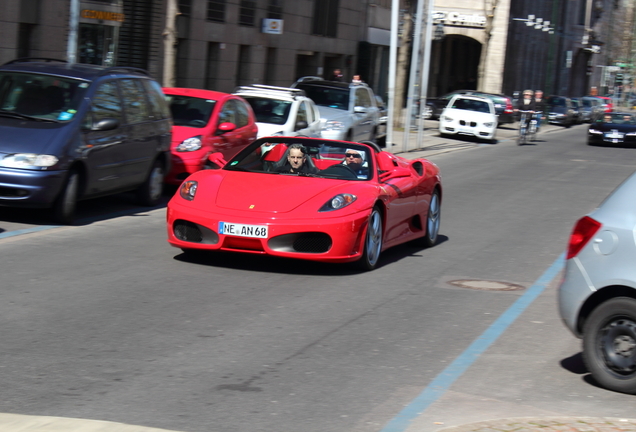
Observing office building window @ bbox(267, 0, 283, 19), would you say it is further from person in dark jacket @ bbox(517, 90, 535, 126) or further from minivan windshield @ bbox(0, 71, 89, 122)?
minivan windshield @ bbox(0, 71, 89, 122)

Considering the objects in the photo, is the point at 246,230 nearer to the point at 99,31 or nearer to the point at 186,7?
the point at 99,31

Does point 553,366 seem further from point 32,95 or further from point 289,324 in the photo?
point 32,95

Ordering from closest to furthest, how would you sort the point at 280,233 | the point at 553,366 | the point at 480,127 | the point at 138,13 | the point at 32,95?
1. the point at 553,366
2. the point at 280,233
3. the point at 32,95
4. the point at 138,13
5. the point at 480,127

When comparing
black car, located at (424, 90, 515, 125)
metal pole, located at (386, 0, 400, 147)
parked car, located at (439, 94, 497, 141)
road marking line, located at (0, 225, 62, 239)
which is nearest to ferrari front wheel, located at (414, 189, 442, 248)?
road marking line, located at (0, 225, 62, 239)

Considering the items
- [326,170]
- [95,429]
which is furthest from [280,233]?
[95,429]

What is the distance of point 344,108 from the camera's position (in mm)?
22703

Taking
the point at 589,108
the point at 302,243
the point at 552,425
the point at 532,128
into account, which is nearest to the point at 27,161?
the point at 302,243

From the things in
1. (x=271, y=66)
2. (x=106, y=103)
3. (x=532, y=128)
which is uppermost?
(x=271, y=66)

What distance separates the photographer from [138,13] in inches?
1088

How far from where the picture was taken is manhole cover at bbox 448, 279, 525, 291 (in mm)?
8820

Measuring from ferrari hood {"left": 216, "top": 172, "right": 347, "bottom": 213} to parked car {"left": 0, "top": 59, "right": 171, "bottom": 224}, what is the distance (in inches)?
91.8

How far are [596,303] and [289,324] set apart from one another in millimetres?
2127

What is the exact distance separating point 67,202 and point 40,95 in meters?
1.42

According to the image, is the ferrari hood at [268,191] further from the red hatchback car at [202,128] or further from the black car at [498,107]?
the black car at [498,107]
